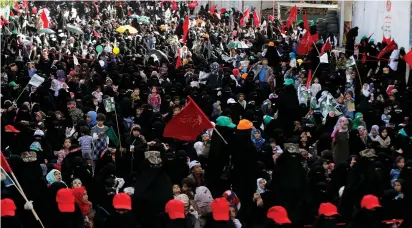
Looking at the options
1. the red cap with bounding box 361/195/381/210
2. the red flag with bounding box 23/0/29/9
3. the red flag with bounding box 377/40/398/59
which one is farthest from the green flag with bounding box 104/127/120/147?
the red flag with bounding box 23/0/29/9

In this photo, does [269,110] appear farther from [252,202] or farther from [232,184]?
[252,202]

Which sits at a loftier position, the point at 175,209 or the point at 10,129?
the point at 175,209

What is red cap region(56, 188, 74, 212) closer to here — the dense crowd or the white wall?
the dense crowd

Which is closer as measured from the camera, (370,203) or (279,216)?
(279,216)

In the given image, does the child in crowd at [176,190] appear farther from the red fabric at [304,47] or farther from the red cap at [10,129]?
the red fabric at [304,47]

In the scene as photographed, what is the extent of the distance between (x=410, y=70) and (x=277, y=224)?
37.2ft

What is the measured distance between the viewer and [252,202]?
10.5 m

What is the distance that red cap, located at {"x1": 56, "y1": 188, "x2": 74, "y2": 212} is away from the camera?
372 inches

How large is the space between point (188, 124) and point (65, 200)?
3.41 metres

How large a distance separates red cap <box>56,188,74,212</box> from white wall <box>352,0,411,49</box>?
46.5ft

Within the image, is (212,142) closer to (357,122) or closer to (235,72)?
(357,122)

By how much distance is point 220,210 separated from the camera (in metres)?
9.12

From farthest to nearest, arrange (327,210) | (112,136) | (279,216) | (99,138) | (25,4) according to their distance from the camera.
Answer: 1. (25,4)
2. (112,136)
3. (99,138)
4. (327,210)
5. (279,216)

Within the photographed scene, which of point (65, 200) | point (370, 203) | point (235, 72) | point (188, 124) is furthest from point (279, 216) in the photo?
point (235, 72)
